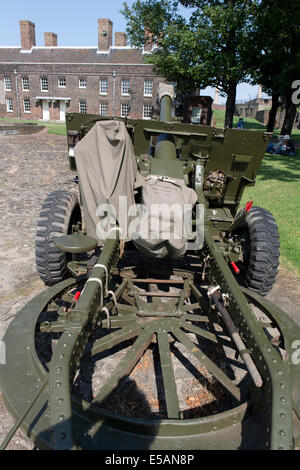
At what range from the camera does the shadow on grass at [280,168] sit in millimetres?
12488

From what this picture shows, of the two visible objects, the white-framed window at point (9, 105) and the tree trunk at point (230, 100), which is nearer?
the tree trunk at point (230, 100)

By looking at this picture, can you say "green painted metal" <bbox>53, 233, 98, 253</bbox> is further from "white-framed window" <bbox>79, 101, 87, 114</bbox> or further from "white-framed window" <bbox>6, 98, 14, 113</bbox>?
"white-framed window" <bbox>6, 98, 14, 113</bbox>

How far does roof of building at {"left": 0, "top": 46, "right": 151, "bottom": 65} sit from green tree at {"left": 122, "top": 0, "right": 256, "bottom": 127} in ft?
46.5

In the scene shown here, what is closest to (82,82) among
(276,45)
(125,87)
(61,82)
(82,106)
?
(82,106)

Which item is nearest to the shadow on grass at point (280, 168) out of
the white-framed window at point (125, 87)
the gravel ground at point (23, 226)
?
the gravel ground at point (23, 226)

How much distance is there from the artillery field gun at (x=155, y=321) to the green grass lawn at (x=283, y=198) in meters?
1.59

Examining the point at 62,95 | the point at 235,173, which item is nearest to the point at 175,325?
the point at 235,173

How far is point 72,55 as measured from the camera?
33.9 metres

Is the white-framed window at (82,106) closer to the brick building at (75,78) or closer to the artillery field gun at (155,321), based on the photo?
the brick building at (75,78)

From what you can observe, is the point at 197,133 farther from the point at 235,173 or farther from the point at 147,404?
the point at 147,404

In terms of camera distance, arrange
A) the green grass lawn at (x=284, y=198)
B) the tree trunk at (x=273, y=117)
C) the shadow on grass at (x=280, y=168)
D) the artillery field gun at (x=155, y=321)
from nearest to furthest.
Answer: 1. the artillery field gun at (x=155, y=321)
2. the green grass lawn at (x=284, y=198)
3. the shadow on grass at (x=280, y=168)
4. the tree trunk at (x=273, y=117)

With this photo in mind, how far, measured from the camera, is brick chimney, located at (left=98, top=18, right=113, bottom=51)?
104 ft

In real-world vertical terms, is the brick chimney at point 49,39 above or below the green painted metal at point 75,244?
above

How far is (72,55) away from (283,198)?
105ft
